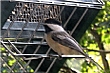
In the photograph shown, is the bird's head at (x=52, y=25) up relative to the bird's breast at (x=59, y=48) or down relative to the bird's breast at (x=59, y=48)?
up

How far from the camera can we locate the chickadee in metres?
1.53

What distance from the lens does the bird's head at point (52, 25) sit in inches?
62.0

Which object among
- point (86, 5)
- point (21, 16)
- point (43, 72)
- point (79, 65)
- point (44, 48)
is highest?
point (86, 5)

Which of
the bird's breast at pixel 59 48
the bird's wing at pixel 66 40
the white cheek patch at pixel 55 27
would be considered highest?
the white cheek patch at pixel 55 27

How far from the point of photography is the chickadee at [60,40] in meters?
1.53

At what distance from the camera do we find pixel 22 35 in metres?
1.78

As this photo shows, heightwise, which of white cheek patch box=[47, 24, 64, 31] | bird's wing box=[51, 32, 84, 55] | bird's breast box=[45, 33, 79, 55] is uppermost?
white cheek patch box=[47, 24, 64, 31]

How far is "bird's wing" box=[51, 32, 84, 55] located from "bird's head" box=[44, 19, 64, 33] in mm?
22

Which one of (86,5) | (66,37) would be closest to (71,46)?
(66,37)

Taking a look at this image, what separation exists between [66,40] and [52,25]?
11 centimetres

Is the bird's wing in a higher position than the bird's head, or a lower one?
lower

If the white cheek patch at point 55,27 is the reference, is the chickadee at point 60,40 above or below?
below

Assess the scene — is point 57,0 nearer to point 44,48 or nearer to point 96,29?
point 44,48

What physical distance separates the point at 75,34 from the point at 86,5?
280 mm
